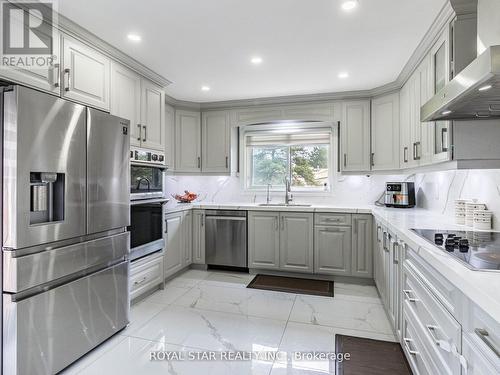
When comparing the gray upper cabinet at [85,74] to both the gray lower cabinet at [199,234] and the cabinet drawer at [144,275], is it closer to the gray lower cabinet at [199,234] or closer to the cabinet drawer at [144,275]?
the cabinet drawer at [144,275]

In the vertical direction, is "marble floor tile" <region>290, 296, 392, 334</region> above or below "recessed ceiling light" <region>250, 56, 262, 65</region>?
below

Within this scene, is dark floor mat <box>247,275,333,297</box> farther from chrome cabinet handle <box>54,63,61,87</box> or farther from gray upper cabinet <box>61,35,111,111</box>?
chrome cabinet handle <box>54,63,61,87</box>

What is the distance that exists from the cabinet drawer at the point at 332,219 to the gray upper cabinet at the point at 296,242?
3.3 inches

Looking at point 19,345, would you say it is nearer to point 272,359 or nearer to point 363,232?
point 272,359

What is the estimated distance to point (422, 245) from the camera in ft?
4.75

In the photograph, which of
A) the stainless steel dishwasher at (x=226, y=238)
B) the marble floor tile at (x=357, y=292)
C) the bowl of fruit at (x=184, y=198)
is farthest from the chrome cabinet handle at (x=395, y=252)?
the bowl of fruit at (x=184, y=198)

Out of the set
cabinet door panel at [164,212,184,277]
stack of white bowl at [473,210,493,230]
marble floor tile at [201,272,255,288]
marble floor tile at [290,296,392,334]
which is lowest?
marble floor tile at [290,296,392,334]

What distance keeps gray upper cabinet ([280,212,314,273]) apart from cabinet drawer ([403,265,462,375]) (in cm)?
176

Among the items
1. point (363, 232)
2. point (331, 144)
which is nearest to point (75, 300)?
point (363, 232)

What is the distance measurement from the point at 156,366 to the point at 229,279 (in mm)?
1723

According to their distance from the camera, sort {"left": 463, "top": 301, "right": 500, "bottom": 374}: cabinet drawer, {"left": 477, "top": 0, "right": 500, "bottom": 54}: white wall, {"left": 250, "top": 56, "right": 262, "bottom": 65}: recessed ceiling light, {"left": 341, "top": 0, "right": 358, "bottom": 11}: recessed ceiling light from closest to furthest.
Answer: {"left": 463, "top": 301, "right": 500, "bottom": 374}: cabinet drawer, {"left": 477, "top": 0, "right": 500, "bottom": 54}: white wall, {"left": 341, "top": 0, "right": 358, "bottom": 11}: recessed ceiling light, {"left": 250, "top": 56, "right": 262, "bottom": 65}: recessed ceiling light

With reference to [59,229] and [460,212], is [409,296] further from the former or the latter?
[59,229]

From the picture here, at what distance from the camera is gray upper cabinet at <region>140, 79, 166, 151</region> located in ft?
9.53

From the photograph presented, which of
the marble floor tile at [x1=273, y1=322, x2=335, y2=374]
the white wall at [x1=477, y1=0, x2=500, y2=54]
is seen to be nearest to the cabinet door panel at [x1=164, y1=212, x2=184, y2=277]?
the marble floor tile at [x1=273, y1=322, x2=335, y2=374]
